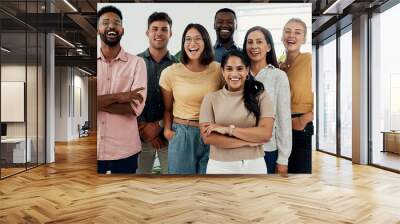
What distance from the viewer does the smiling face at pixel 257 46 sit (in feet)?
20.2

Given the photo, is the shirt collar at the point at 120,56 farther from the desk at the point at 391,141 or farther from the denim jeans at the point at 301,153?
the desk at the point at 391,141

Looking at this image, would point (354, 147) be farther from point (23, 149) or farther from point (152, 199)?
point (23, 149)

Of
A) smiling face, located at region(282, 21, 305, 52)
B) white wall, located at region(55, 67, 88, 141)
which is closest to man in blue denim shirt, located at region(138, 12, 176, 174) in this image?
smiling face, located at region(282, 21, 305, 52)

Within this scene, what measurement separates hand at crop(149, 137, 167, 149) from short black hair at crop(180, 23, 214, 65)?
123 centimetres

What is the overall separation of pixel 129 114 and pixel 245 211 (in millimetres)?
2589

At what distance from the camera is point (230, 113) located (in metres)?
5.89

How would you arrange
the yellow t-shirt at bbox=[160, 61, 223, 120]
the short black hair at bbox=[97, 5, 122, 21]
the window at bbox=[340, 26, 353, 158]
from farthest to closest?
the window at bbox=[340, 26, 353, 158] < the short black hair at bbox=[97, 5, 122, 21] < the yellow t-shirt at bbox=[160, 61, 223, 120]

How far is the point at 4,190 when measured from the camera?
564 centimetres

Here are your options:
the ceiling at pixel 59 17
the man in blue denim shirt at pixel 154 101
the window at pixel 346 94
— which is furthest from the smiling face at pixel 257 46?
the window at pixel 346 94

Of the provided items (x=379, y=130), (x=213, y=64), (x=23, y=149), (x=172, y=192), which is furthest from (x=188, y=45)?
(x=379, y=130)

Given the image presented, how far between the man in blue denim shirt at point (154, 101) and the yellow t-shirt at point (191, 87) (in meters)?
0.23

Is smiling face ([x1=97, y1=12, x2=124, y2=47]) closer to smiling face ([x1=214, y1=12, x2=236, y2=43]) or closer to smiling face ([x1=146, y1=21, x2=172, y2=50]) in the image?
smiling face ([x1=146, y1=21, x2=172, y2=50])

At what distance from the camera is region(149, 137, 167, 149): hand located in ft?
20.0

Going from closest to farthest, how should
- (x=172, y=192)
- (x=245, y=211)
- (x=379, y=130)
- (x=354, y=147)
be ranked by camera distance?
(x=245, y=211), (x=172, y=192), (x=379, y=130), (x=354, y=147)
